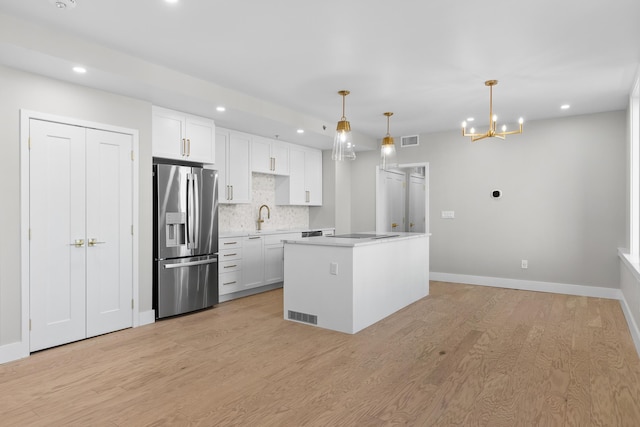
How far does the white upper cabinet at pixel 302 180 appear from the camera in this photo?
6637mm

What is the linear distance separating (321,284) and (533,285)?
3.70 metres

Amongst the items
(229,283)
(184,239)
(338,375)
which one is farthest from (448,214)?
(338,375)

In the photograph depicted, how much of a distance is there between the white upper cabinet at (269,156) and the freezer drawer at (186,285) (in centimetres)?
186

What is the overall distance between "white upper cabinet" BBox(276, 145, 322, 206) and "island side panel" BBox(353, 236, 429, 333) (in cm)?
244

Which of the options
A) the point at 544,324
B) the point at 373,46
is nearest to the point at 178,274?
the point at 373,46

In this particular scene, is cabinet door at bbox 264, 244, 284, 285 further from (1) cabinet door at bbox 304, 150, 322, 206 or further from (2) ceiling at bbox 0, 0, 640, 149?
(2) ceiling at bbox 0, 0, 640, 149

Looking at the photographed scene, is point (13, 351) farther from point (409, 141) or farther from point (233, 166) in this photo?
point (409, 141)

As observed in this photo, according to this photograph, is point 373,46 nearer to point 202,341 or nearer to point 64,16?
point 64,16

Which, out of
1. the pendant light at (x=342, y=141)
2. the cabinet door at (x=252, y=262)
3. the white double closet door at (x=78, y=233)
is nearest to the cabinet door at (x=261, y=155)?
the cabinet door at (x=252, y=262)

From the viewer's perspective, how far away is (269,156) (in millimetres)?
6215

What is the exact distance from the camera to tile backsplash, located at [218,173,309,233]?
230 inches

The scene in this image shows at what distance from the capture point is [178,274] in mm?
4387

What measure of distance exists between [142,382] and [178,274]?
5.84 feet

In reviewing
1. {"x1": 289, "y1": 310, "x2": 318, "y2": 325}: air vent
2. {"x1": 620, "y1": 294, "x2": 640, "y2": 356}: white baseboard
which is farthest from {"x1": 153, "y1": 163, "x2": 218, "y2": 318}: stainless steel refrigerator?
{"x1": 620, "y1": 294, "x2": 640, "y2": 356}: white baseboard
